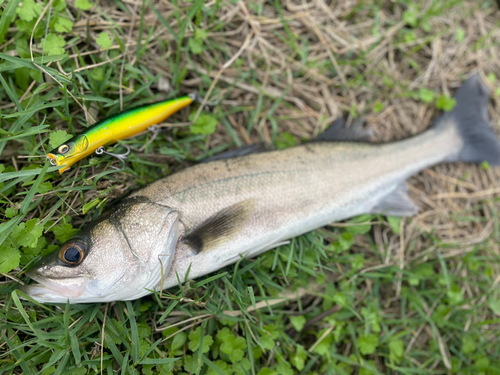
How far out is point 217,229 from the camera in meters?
2.47

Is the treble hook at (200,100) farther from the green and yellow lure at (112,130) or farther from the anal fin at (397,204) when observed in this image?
the anal fin at (397,204)

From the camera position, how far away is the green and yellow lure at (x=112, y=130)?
90.7 inches

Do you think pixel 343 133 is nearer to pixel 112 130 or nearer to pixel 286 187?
pixel 286 187

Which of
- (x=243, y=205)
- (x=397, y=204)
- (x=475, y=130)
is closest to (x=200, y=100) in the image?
(x=243, y=205)

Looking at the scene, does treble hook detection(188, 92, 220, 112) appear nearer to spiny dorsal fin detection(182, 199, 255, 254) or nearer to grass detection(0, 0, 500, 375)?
grass detection(0, 0, 500, 375)

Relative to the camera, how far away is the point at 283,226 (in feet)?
8.93

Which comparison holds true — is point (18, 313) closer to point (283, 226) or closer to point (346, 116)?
point (283, 226)

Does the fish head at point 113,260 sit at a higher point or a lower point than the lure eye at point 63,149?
lower

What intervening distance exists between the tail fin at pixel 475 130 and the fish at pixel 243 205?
0.01 m

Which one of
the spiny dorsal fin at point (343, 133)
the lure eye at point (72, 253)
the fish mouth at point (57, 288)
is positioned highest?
the spiny dorsal fin at point (343, 133)

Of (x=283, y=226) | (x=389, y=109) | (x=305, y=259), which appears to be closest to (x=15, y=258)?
(x=283, y=226)

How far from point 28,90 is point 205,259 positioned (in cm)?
203

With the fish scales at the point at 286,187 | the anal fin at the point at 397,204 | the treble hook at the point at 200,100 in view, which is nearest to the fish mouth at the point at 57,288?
the fish scales at the point at 286,187

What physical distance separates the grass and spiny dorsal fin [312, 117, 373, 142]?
0.82 ft
